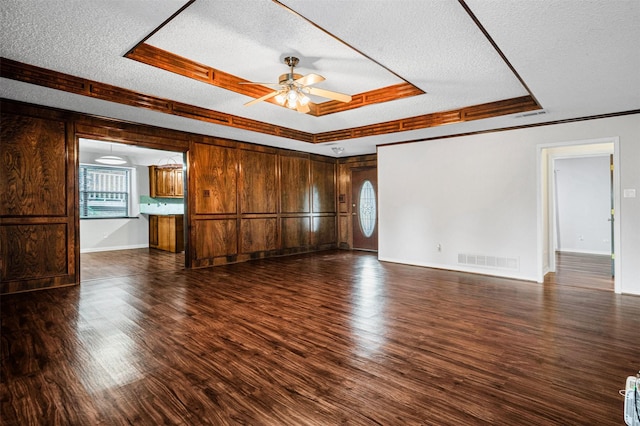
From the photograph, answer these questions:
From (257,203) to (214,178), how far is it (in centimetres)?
113

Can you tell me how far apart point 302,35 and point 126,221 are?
8.09m

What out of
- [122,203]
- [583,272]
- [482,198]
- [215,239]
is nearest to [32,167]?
[215,239]

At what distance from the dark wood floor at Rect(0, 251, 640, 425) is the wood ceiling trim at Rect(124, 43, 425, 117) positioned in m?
2.59

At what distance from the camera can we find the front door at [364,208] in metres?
8.23

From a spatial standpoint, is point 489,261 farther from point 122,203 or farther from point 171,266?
point 122,203

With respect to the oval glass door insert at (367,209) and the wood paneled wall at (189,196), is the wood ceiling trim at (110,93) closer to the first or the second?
the wood paneled wall at (189,196)

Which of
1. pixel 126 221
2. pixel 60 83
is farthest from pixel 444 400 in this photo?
pixel 126 221

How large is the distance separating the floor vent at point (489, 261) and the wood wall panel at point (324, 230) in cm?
367

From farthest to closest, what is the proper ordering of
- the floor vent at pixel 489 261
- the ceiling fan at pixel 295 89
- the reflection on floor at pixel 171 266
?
1. the floor vent at pixel 489 261
2. the reflection on floor at pixel 171 266
3. the ceiling fan at pixel 295 89

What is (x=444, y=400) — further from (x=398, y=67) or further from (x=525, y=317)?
(x=398, y=67)

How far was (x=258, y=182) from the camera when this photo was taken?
712 cm

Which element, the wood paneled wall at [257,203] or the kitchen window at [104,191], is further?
the kitchen window at [104,191]

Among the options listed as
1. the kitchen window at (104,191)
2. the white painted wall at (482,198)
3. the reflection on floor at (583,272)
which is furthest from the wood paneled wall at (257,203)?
the reflection on floor at (583,272)

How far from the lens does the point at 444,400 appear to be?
193 cm
